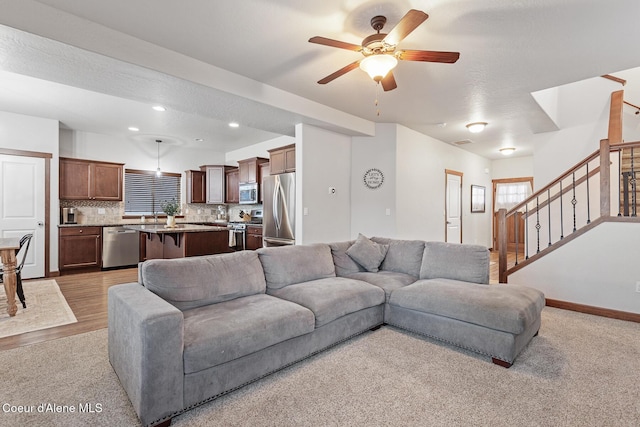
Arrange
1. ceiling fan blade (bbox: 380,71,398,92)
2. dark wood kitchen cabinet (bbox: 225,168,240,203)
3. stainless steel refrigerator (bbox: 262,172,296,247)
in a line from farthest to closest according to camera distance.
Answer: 1. dark wood kitchen cabinet (bbox: 225,168,240,203)
2. stainless steel refrigerator (bbox: 262,172,296,247)
3. ceiling fan blade (bbox: 380,71,398,92)

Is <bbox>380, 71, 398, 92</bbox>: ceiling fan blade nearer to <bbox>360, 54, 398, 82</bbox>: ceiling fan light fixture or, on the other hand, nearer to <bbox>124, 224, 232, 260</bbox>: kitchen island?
<bbox>360, 54, 398, 82</bbox>: ceiling fan light fixture

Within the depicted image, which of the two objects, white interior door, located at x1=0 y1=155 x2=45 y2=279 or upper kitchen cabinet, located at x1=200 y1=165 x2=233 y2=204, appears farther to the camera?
upper kitchen cabinet, located at x1=200 y1=165 x2=233 y2=204

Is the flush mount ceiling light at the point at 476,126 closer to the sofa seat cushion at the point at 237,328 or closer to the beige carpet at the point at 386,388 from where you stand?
the beige carpet at the point at 386,388

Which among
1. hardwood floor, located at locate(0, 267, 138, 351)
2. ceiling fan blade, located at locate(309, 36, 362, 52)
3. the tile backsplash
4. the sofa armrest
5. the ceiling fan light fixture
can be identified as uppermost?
ceiling fan blade, located at locate(309, 36, 362, 52)

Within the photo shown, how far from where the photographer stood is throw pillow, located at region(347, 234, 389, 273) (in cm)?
366

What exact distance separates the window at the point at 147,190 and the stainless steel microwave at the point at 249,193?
1.86 m

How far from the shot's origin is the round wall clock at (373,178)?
535 centimetres

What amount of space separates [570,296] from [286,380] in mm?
3638

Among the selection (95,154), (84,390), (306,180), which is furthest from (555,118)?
(95,154)

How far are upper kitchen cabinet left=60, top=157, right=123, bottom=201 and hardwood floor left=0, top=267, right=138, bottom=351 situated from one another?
1.57 metres

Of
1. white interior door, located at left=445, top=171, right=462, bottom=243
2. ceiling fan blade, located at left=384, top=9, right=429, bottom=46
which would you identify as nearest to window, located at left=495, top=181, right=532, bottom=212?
white interior door, located at left=445, top=171, right=462, bottom=243

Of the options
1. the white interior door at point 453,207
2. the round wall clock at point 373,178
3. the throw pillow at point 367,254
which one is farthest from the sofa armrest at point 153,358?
the white interior door at point 453,207

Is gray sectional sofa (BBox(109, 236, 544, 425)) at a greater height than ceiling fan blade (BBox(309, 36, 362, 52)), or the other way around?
ceiling fan blade (BBox(309, 36, 362, 52))

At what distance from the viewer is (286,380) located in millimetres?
2145
